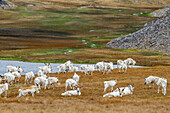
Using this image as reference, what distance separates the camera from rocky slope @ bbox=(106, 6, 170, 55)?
85438mm

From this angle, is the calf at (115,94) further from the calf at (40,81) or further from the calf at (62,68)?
the calf at (62,68)

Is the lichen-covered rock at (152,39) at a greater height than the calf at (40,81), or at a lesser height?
greater

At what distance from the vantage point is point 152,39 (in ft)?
299

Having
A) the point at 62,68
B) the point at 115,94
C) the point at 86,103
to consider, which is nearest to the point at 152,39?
the point at 62,68

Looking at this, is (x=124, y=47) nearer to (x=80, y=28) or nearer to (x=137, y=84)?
(x=137, y=84)

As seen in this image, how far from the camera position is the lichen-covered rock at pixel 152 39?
8544 cm

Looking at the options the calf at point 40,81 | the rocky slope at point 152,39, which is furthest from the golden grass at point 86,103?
the rocky slope at point 152,39

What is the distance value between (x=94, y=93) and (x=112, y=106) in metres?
6.66

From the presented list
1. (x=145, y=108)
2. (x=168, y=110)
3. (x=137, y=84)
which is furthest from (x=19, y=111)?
(x=137, y=84)

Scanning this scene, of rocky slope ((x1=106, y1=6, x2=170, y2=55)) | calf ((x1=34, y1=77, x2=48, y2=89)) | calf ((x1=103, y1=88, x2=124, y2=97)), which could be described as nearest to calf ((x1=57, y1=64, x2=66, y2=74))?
calf ((x1=34, y1=77, x2=48, y2=89))

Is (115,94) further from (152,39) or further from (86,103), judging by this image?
(152,39)

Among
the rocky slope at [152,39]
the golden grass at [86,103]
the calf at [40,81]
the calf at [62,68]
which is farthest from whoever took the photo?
the rocky slope at [152,39]

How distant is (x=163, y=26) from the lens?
95.1 metres

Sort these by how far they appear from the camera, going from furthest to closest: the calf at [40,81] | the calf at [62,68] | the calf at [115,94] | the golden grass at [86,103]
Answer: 1. the calf at [62,68]
2. the calf at [40,81]
3. the calf at [115,94]
4. the golden grass at [86,103]
